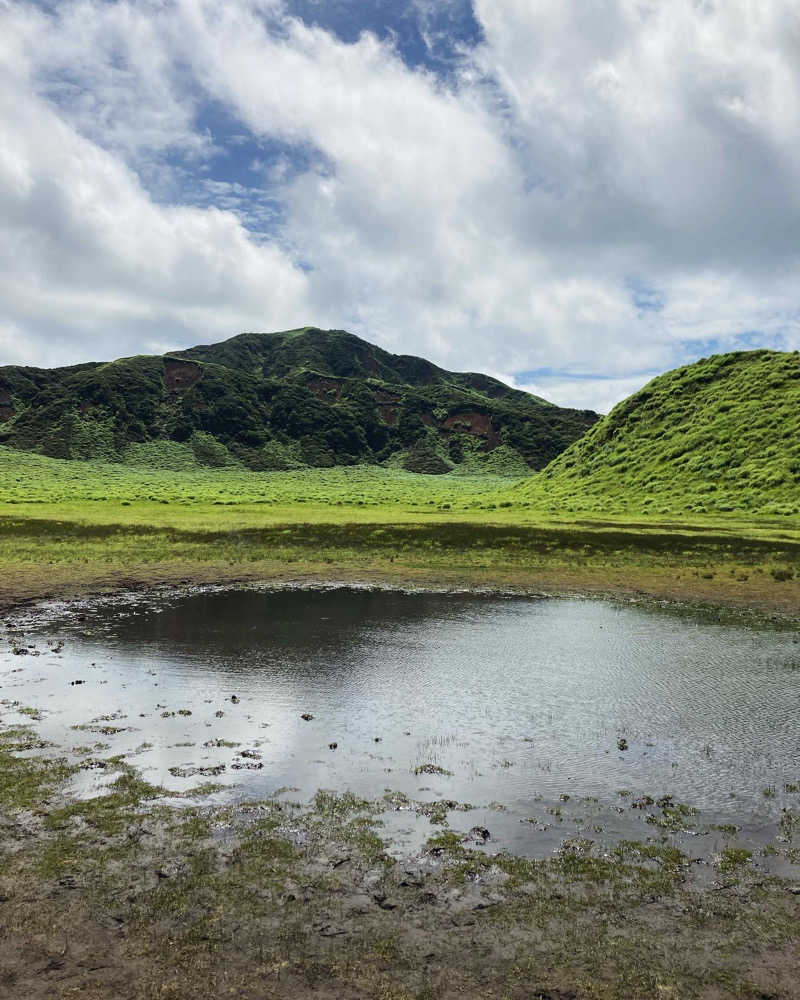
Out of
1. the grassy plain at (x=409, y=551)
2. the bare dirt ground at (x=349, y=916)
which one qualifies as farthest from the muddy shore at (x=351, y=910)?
the grassy plain at (x=409, y=551)

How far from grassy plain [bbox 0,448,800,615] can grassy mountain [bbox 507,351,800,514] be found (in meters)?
11.0

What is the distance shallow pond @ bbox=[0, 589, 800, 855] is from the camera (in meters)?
11.7

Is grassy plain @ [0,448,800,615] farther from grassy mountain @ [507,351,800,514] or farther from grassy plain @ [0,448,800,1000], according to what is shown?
grassy plain @ [0,448,800,1000]

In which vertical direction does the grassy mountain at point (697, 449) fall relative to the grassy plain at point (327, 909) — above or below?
above

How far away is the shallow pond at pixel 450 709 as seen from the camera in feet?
38.3

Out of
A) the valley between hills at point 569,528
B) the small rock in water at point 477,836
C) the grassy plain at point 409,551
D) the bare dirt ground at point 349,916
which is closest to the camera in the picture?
the bare dirt ground at point 349,916

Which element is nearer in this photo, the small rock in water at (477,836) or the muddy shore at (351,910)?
the muddy shore at (351,910)

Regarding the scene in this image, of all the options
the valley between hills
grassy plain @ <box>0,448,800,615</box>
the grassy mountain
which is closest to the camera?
grassy plain @ <box>0,448,800,615</box>

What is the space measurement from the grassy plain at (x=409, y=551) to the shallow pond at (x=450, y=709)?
25.6 feet

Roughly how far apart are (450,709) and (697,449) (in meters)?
93.2

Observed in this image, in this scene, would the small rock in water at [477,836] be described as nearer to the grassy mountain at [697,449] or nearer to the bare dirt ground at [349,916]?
the bare dirt ground at [349,916]

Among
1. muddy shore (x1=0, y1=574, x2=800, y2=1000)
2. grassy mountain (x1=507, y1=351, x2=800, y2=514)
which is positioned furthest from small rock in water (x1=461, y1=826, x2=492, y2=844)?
grassy mountain (x1=507, y1=351, x2=800, y2=514)

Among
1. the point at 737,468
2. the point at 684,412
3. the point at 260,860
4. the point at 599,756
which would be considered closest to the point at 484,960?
the point at 260,860

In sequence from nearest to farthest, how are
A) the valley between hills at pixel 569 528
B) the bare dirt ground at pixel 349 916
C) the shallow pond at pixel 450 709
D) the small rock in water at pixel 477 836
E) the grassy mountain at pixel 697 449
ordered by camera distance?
the bare dirt ground at pixel 349 916 → the small rock in water at pixel 477 836 → the shallow pond at pixel 450 709 → the valley between hills at pixel 569 528 → the grassy mountain at pixel 697 449
